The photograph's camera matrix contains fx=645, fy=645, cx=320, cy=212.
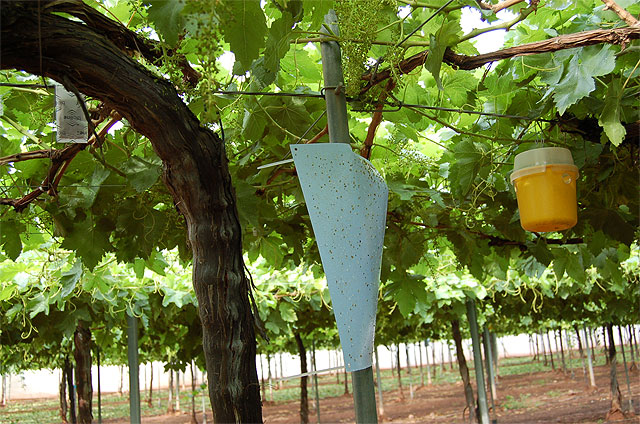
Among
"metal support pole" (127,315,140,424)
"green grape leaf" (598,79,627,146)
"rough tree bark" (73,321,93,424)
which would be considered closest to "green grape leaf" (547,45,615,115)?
"green grape leaf" (598,79,627,146)

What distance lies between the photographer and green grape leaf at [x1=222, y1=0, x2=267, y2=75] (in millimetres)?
1445

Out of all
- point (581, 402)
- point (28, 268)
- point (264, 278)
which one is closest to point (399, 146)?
point (28, 268)

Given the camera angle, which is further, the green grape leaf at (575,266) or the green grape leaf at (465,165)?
the green grape leaf at (575,266)

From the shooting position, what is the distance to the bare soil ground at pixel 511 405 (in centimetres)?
1261

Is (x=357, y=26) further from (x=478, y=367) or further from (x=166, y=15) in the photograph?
Result: (x=478, y=367)

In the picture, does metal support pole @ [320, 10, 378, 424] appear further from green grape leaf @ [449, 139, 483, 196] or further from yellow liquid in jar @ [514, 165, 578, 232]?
green grape leaf @ [449, 139, 483, 196]

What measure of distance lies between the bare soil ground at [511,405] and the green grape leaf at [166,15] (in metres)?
9.59

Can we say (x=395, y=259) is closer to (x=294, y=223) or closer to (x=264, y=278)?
(x=294, y=223)

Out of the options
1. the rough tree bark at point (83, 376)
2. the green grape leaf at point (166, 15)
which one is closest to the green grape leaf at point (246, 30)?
the green grape leaf at point (166, 15)

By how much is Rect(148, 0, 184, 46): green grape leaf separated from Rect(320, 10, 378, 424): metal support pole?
631 mm

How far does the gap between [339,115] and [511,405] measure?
1486 cm

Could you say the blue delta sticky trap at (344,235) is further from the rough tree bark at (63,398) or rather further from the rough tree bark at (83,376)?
the rough tree bark at (63,398)

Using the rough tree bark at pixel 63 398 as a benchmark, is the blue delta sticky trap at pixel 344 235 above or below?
above

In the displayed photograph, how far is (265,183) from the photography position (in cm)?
284
